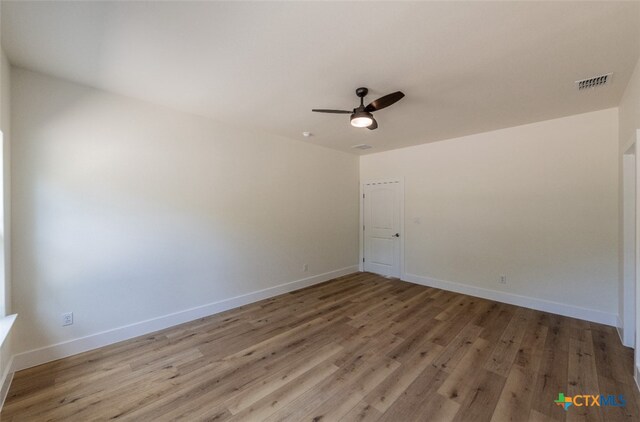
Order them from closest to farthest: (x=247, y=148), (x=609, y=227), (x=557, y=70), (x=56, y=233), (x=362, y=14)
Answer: (x=362, y=14), (x=557, y=70), (x=56, y=233), (x=609, y=227), (x=247, y=148)

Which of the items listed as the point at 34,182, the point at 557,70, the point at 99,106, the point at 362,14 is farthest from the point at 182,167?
the point at 557,70

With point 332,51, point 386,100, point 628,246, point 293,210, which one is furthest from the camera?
point 293,210

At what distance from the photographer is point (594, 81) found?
2383 mm

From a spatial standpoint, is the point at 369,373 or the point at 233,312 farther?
the point at 233,312

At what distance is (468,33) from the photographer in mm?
1758

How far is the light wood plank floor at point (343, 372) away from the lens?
5.89 ft

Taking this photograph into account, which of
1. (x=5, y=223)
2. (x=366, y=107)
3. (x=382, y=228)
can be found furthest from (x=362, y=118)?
(x=382, y=228)

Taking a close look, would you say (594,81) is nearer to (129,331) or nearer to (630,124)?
(630,124)

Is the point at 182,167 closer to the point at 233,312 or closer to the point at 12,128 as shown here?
the point at 12,128

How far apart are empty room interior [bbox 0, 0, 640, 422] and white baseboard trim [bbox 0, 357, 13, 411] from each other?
30 mm

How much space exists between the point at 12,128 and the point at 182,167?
4.58ft

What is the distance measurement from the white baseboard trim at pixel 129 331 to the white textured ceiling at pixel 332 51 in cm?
261

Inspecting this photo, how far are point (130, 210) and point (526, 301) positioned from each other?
542 cm

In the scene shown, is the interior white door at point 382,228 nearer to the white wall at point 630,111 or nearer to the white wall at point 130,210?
the white wall at point 130,210
